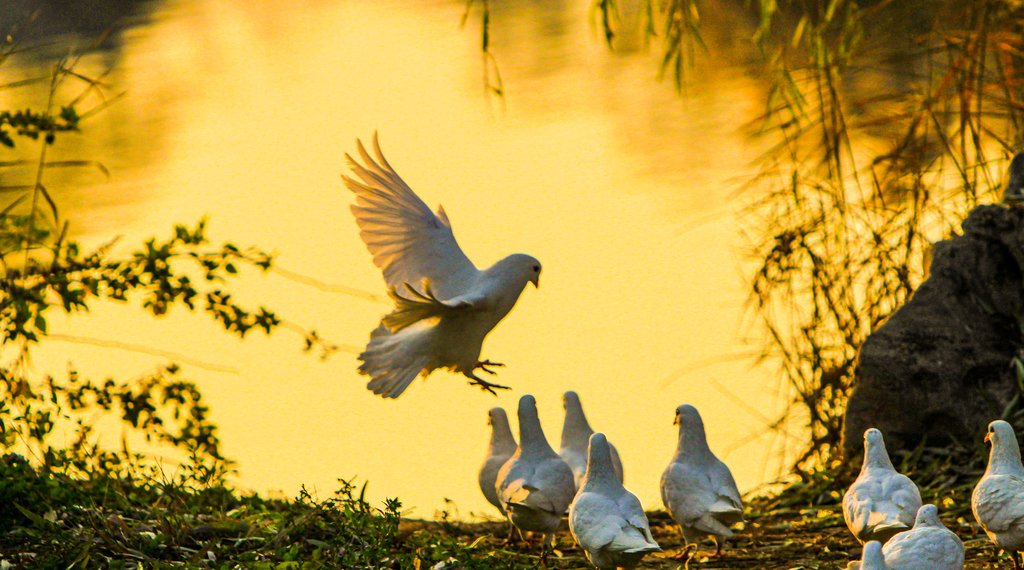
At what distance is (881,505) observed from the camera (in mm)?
2568

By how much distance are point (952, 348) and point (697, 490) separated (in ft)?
4.41

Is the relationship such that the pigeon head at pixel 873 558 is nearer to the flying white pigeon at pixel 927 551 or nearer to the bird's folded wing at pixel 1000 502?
the flying white pigeon at pixel 927 551

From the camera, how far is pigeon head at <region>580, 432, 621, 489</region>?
2.70m

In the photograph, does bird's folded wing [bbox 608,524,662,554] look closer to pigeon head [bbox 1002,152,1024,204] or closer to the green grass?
the green grass

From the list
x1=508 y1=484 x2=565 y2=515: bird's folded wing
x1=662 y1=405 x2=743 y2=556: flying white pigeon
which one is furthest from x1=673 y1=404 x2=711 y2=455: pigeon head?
x1=508 y1=484 x2=565 y2=515: bird's folded wing

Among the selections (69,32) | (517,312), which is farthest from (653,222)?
(69,32)

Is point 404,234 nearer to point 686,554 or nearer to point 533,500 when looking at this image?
point 533,500

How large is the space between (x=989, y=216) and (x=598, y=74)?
5210mm

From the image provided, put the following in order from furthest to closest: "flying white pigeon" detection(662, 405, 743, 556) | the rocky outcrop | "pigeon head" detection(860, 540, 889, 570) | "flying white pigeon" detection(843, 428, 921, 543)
→ the rocky outcrop → "flying white pigeon" detection(662, 405, 743, 556) → "flying white pigeon" detection(843, 428, 921, 543) → "pigeon head" detection(860, 540, 889, 570)

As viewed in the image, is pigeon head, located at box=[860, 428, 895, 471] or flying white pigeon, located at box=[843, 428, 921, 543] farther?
pigeon head, located at box=[860, 428, 895, 471]

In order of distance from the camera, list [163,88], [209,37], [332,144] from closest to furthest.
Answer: [332,144] < [163,88] < [209,37]

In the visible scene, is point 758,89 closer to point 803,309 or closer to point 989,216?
point 803,309

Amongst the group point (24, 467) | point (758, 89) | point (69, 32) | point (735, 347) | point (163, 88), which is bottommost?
point (735, 347)

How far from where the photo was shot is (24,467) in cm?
297
